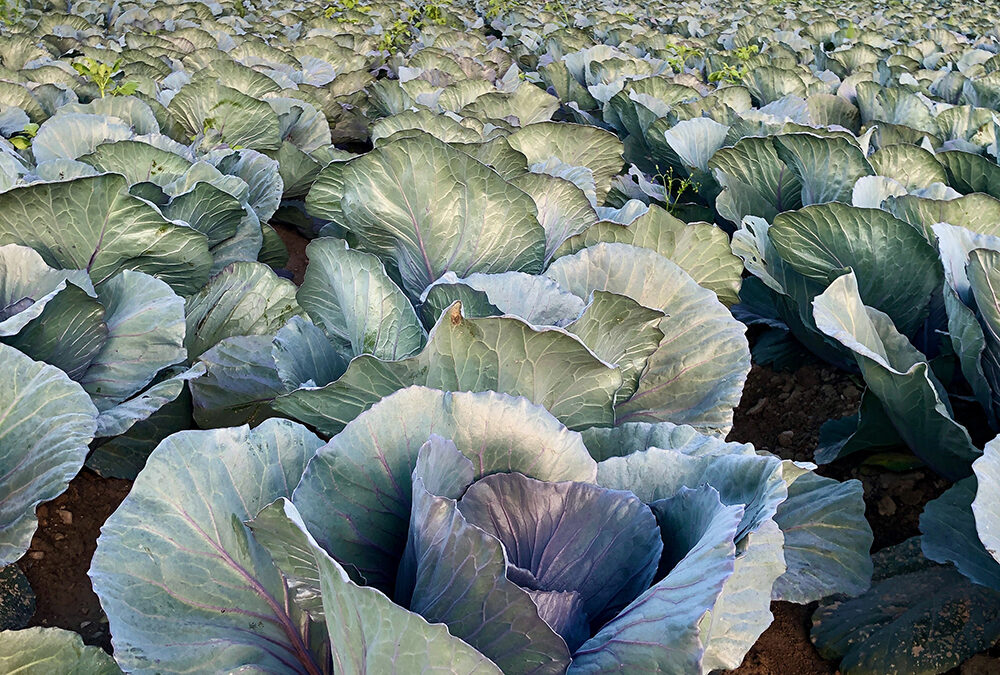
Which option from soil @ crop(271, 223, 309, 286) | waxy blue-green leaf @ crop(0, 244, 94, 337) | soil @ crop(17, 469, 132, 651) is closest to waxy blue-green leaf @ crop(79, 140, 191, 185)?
waxy blue-green leaf @ crop(0, 244, 94, 337)

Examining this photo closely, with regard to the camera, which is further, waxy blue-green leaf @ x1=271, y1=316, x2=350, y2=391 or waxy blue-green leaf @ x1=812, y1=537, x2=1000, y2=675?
Answer: waxy blue-green leaf @ x1=812, y1=537, x2=1000, y2=675

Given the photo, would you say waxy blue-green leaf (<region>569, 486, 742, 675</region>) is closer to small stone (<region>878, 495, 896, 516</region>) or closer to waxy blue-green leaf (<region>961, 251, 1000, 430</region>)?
waxy blue-green leaf (<region>961, 251, 1000, 430</region>)

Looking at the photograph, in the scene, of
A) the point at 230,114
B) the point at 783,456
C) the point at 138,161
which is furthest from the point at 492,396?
the point at 230,114

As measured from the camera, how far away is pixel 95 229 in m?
2.02

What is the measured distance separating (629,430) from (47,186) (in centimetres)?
149

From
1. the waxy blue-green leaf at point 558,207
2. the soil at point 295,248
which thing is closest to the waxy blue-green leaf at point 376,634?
the waxy blue-green leaf at point 558,207

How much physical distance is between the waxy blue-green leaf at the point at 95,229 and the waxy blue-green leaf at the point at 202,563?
101 centimetres

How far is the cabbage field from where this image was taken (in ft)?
3.72

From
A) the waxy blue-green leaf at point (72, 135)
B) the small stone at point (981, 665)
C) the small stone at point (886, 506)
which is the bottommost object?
the small stone at point (886, 506)

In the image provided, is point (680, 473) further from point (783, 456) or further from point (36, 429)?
point (783, 456)

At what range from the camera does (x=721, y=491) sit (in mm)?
1223

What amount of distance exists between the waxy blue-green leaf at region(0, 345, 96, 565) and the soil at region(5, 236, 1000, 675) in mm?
573

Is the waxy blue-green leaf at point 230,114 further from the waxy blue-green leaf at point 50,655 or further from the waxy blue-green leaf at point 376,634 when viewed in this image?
the waxy blue-green leaf at point 376,634

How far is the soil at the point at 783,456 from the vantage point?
192 cm
